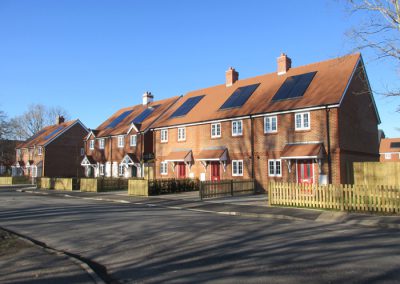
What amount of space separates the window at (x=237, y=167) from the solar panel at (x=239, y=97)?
4878 millimetres

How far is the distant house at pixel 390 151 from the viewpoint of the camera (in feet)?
225

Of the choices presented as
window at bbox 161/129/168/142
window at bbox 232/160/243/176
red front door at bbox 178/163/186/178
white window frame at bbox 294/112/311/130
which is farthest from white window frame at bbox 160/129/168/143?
white window frame at bbox 294/112/311/130

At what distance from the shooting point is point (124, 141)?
134 feet

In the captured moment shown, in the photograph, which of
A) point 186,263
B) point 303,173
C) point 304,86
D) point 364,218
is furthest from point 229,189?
point 186,263

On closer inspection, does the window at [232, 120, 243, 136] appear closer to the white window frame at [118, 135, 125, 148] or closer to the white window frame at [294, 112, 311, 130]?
the white window frame at [294, 112, 311, 130]

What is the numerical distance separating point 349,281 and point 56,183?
34313 millimetres

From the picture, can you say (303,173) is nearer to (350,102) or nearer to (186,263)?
(350,102)

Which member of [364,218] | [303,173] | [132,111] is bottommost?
[364,218]

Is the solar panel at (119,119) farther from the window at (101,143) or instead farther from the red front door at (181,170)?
the red front door at (181,170)

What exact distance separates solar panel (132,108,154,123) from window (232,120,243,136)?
1542cm

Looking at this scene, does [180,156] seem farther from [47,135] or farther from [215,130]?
[47,135]

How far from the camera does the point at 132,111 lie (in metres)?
46.3

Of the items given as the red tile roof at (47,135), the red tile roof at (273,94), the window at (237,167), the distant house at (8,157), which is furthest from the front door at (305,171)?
the distant house at (8,157)

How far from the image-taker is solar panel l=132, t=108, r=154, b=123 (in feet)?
134
